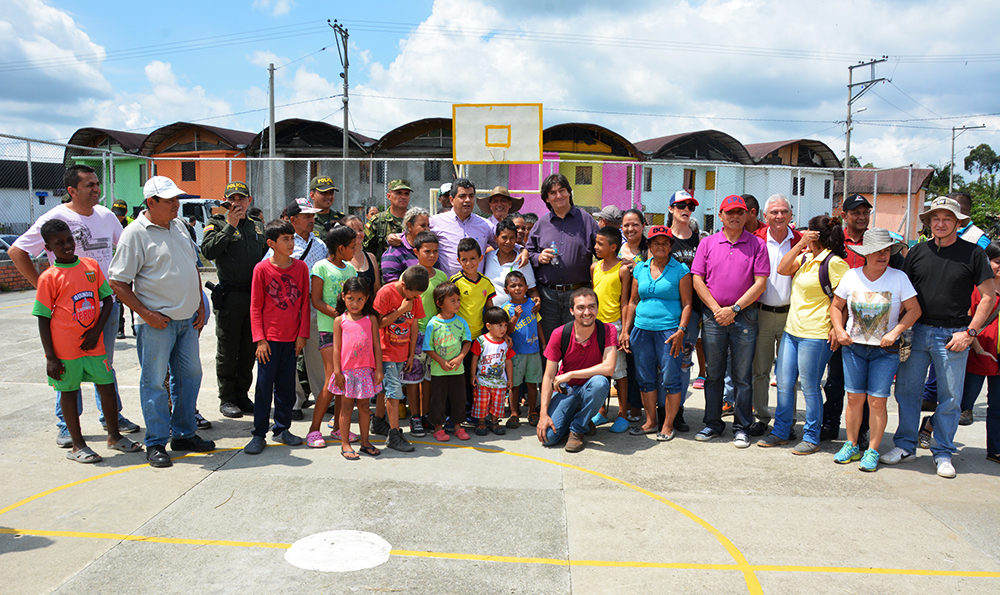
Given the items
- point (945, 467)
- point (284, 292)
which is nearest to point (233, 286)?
point (284, 292)

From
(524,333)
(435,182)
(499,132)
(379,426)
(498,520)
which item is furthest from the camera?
(435,182)

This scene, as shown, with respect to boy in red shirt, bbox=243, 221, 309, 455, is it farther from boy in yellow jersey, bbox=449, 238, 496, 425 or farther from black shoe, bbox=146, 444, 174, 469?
boy in yellow jersey, bbox=449, 238, 496, 425

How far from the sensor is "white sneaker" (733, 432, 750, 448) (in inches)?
207

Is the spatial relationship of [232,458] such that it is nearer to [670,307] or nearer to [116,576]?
[116,576]

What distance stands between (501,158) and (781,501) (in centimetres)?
838

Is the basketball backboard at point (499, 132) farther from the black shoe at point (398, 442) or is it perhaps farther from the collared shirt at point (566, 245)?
the black shoe at point (398, 442)

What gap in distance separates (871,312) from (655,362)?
5.57 feet

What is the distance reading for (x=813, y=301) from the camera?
200 inches

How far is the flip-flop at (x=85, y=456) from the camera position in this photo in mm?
4652

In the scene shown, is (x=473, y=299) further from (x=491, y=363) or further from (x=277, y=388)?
(x=277, y=388)

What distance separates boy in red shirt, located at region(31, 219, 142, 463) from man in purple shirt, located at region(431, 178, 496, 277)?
2780mm

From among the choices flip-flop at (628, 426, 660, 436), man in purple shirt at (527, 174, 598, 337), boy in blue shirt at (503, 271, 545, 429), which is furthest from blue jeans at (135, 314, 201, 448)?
flip-flop at (628, 426, 660, 436)

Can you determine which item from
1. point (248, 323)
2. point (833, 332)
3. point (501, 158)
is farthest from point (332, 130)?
point (833, 332)

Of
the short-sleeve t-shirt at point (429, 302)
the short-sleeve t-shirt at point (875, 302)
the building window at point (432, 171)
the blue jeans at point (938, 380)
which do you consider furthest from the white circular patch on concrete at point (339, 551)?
the building window at point (432, 171)
